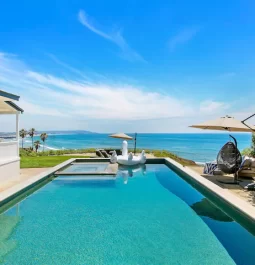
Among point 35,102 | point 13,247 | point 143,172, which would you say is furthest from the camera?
point 35,102

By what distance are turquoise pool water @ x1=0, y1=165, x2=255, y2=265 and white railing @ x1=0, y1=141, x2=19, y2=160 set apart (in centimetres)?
176

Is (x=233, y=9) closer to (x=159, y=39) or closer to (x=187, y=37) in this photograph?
(x=187, y=37)

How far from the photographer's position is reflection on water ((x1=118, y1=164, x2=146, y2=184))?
34.5 ft

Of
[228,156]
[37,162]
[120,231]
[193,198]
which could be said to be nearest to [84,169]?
[37,162]

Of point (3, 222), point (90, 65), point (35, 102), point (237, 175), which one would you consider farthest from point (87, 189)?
point (35, 102)

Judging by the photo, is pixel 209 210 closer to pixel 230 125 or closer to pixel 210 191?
pixel 210 191

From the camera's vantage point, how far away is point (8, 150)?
8.48 metres

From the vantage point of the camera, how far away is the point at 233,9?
37.4 ft

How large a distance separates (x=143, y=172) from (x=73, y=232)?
6918mm

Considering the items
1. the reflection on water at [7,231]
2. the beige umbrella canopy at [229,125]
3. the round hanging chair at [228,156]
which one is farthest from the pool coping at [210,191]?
the beige umbrella canopy at [229,125]

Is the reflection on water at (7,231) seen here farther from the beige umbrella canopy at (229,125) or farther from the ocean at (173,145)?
the ocean at (173,145)

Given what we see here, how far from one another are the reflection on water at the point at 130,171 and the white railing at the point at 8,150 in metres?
4.22

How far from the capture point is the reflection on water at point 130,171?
10.5 metres

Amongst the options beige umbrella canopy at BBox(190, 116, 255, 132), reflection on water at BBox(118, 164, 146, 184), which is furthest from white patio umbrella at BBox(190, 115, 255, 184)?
reflection on water at BBox(118, 164, 146, 184)
